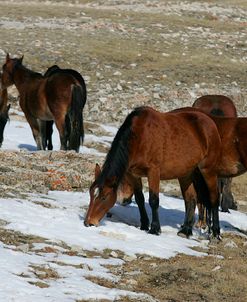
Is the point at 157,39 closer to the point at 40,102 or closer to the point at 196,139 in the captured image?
the point at 40,102

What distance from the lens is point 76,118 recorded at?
14.7 metres

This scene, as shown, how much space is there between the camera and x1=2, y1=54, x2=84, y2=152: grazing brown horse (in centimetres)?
1468

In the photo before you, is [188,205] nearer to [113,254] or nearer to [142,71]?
[113,254]

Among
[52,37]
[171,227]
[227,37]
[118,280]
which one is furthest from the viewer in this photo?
[227,37]

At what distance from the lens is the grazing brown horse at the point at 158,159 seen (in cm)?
913

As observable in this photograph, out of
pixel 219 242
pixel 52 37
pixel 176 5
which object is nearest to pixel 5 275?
pixel 219 242

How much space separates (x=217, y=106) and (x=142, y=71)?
12.3 metres

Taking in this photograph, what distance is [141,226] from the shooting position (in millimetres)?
9812

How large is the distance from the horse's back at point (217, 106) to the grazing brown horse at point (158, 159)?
3.07 m

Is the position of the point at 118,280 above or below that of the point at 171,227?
above

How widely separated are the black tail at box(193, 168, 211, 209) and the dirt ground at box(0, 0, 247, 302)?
683 millimetres

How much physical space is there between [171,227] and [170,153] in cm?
142

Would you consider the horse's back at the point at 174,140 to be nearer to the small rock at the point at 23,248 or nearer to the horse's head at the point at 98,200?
the horse's head at the point at 98,200

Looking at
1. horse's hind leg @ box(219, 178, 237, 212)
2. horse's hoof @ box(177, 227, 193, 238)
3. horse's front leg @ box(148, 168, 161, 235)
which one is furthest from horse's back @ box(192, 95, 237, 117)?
horse's front leg @ box(148, 168, 161, 235)
